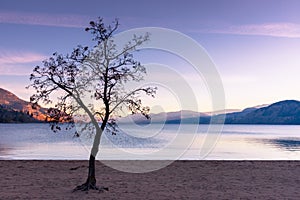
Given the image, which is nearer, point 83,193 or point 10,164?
point 83,193

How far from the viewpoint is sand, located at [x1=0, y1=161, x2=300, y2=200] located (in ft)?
44.3

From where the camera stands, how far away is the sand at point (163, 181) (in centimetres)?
1349

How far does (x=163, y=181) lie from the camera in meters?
16.6

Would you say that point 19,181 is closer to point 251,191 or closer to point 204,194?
point 204,194

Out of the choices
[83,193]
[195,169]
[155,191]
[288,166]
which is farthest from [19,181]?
[288,166]

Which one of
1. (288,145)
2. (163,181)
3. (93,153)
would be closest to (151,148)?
(288,145)

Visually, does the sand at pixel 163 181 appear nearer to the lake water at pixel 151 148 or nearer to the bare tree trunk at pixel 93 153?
the bare tree trunk at pixel 93 153

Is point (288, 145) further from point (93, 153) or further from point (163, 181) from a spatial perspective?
point (93, 153)

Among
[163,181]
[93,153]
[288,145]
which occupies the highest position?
[93,153]

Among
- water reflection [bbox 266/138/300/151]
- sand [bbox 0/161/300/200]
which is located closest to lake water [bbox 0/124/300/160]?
water reflection [bbox 266/138/300/151]

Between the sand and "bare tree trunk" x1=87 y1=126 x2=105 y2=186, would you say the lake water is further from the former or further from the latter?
the sand

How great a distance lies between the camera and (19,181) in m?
15.9

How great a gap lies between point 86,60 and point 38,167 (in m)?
8.89

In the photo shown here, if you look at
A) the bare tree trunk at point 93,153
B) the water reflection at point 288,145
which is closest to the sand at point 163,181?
the bare tree trunk at point 93,153
